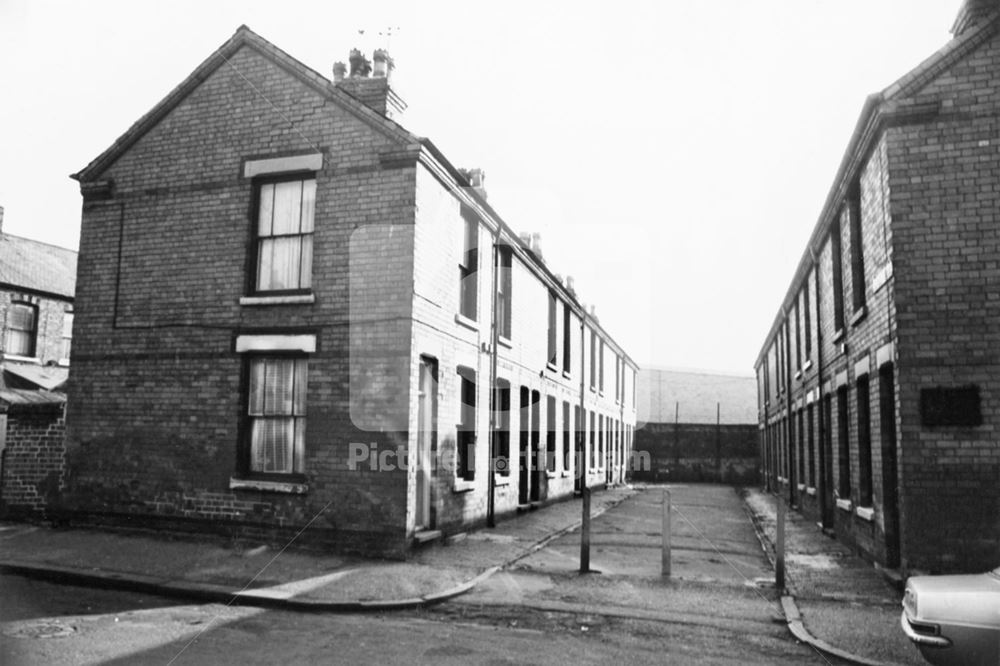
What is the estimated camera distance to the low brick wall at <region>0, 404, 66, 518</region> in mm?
13336

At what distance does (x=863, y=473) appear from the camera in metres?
12.1

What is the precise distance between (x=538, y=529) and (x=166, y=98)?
10795 millimetres

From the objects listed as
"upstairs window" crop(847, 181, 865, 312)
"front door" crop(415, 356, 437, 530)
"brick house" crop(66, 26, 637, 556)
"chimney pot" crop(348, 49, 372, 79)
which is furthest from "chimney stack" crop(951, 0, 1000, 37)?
"chimney pot" crop(348, 49, 372, 79)

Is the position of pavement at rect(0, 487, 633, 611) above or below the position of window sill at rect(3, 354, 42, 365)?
below

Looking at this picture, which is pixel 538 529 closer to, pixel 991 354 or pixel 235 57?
pixel 991 354

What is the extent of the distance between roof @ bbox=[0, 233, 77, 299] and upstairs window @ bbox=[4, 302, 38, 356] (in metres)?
0.73

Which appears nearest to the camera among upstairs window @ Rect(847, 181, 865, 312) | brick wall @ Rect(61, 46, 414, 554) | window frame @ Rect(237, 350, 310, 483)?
brick wall @ Rect(61, 46, 414, 554)

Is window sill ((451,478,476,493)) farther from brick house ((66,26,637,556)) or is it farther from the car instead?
the car

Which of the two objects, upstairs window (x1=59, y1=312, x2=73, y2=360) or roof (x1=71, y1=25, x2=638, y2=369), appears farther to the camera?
upstairs window (x1=59, y1=312, x2=73, y2=360)

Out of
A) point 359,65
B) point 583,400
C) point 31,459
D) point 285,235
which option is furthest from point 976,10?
point 583,400

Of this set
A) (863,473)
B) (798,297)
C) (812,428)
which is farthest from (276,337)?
(798,297)

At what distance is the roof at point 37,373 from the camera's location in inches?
932

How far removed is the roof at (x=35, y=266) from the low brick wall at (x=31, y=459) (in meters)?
12.5

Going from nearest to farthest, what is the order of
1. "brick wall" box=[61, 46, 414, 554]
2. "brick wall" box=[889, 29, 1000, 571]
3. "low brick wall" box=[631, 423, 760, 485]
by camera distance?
"brick wall" box=[889, 29, 1000, 571], "brick wall" box=[61, 46, 414, 554], "low brick wall" box=[631, 423, 760, 485]
